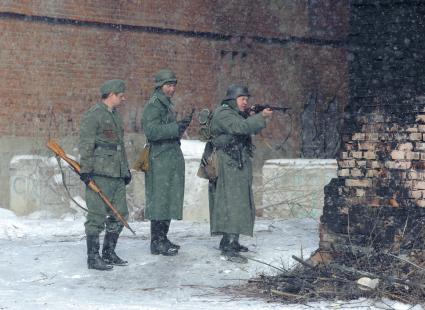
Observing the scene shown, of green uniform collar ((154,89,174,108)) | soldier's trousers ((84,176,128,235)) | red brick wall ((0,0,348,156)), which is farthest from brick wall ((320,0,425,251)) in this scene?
red brick wall ((0,0,348,156))

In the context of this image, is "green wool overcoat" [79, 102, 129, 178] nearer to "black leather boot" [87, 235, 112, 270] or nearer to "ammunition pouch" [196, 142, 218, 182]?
"black leather boot" [87, 235, 112, 270]

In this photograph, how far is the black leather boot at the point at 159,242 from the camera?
32.3 feet

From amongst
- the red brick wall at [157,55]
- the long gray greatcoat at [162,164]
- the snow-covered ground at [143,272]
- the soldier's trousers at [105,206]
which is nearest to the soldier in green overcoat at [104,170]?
the soldier's trousers at [105,206]

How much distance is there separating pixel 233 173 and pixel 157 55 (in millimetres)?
8793

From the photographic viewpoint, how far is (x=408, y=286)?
7617 millimetres

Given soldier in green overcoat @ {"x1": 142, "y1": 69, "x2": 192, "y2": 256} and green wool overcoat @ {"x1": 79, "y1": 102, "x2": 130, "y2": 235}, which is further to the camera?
soldier in green overcoat @ {"x1": 142, "y1": 69, "x2": 192, "y2": 256}

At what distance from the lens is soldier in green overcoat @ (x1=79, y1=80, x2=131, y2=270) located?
366 inches

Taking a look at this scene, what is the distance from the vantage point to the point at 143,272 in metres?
9.30

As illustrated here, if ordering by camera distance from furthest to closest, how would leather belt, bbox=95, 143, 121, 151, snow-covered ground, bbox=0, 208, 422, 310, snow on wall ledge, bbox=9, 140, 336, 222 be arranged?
snow on wall ledge, bbox=9, 140, 336, 222
leather belt, bbox=95, 143, 121, 151
snow-covered ground, bbox=0, 208, 422, 310

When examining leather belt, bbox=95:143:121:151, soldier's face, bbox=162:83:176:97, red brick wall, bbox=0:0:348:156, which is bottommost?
leather belt, bbox=95:143:121:151

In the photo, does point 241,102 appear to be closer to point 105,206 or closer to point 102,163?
point 102,163

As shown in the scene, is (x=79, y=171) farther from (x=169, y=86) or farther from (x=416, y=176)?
(x=416, y=176)

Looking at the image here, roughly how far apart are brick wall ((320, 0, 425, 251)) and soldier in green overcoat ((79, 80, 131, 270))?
2022 mm

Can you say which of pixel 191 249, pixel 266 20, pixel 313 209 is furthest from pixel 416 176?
pixel 266 20
